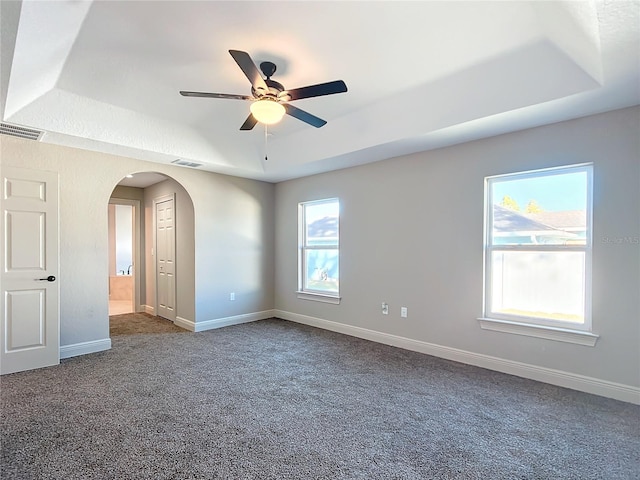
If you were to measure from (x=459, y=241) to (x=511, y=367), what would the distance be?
1.38 m

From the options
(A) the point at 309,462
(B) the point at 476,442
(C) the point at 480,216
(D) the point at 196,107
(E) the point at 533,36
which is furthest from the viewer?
(D) the point at 196,107

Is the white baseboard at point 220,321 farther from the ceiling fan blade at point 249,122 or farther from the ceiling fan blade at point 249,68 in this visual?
the ceiling fan blade at point 249,68

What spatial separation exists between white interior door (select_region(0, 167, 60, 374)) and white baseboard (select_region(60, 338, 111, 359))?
0.77 ft

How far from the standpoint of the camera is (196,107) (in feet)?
12.6

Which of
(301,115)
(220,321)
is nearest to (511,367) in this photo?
(301,115)

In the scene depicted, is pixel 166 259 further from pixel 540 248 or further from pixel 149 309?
pixel 540 248

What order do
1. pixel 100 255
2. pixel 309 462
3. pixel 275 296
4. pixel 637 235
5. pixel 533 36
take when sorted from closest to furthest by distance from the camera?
pixel 309 462 → pixel 533 36 → pixel 637 235 → pixel 100 255 → pixel 275 296

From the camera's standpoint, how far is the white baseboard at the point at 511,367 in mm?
2771

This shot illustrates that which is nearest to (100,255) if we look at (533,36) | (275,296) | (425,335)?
(275,296)

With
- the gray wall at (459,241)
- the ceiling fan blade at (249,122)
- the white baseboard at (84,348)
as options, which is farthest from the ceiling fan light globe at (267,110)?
the white baseboard at (84,348)

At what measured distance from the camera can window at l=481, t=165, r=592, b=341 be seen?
301cm

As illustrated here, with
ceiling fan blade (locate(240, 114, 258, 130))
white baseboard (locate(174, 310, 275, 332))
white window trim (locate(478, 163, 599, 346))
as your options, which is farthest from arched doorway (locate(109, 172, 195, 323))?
white window trim (locate(478, 163, 599, 346))

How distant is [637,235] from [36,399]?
518cm

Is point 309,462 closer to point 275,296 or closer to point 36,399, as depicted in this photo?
point 36,399
